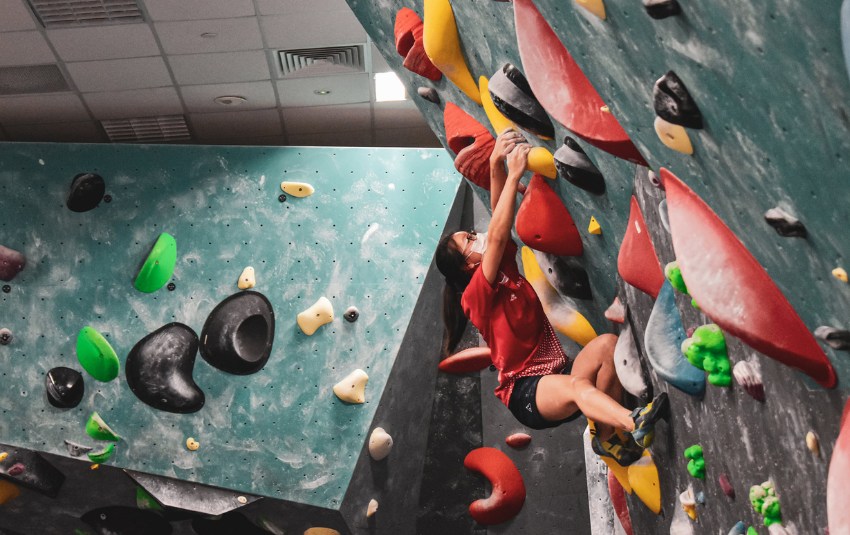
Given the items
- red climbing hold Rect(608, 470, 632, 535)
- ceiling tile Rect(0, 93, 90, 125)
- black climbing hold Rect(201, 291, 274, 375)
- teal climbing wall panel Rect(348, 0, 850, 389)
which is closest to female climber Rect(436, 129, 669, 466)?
red climbing hold Rect(608, 470, 632, 535)

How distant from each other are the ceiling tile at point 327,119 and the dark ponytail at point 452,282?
5.28 ft

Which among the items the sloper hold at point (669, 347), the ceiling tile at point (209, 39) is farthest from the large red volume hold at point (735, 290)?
the ceiling tile at point (209, 39)

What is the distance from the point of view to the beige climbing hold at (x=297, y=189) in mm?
3580

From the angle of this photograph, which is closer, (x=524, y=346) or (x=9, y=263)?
(x=524, y=346)

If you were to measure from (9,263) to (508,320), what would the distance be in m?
2.74

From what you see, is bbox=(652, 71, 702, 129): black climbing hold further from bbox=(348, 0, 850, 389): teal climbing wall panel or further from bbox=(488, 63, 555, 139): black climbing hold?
bbox=(488, 63, 555, 139): black climbing hold

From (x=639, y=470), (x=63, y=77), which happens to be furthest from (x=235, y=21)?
(x=639, y=470)

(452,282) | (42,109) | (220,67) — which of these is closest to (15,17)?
(42,109)

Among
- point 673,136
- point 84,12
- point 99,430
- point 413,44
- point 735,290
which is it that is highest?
point 673,136

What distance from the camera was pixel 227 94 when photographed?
397 centimetres

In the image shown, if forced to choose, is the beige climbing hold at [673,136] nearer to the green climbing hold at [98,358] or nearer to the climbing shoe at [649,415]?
the climbing shoe at [649,415]

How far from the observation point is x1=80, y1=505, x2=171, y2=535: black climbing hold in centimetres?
363

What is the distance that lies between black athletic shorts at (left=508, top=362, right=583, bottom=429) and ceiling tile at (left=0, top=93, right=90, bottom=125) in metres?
3.18

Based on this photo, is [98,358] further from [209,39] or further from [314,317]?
[209,39]
